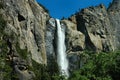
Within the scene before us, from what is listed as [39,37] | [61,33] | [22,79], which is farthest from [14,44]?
[61,33]

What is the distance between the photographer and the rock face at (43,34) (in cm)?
6388

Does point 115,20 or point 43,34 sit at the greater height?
point 115,20

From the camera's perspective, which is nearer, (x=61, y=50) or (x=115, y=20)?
(x=61, y=50)

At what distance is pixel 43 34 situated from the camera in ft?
275

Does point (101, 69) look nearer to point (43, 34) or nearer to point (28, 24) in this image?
point (28, 24)

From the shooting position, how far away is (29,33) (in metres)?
77.8

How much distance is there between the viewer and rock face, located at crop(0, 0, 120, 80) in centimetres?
6388

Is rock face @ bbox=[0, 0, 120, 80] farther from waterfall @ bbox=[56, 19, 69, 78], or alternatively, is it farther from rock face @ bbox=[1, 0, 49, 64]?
waterfall @ bbox=[56, 19, 69, 78]

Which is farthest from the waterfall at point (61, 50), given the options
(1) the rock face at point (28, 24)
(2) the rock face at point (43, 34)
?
(1) the rock face at point (28, 24)

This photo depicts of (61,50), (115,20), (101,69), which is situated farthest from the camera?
(115,20)

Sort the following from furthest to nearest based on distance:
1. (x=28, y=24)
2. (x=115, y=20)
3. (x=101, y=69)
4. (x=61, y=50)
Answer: (x=115, y=20) < (x=61, y=50) < (x=28, y=24) < (x=101, y=69)

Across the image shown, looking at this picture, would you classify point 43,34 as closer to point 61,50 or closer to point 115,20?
point 61,50

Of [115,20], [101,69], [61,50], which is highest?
[115,20]

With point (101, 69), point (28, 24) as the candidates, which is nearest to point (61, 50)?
point (28, 24)
